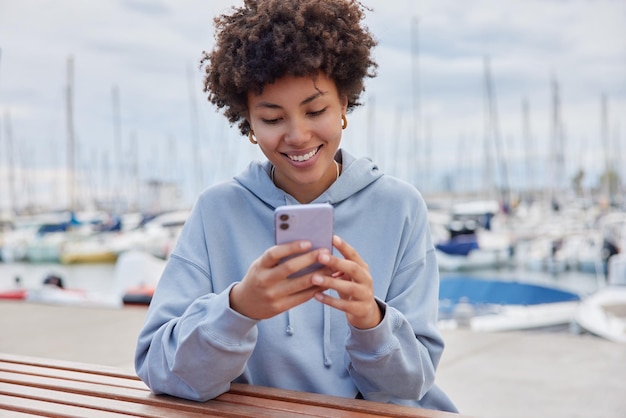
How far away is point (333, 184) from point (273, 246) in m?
0.53

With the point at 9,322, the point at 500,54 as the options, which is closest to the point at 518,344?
the point at 9,322

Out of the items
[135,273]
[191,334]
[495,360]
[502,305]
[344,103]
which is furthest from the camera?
[135,273]

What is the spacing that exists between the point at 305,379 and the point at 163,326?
1.42ft

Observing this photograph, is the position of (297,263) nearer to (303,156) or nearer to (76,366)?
(303,156)

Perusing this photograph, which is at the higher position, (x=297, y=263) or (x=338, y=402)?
(x=297, y=263)

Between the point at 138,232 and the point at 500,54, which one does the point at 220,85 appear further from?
the point at 138,232

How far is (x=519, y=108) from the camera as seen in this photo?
33219 millimetres

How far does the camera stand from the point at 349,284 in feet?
4.56

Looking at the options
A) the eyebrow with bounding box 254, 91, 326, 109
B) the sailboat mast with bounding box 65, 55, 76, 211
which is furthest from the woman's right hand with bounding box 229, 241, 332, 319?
the sailboat mast with bounding box 65, 55, 76, 211

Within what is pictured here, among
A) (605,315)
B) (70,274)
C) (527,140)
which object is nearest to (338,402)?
(605,315)

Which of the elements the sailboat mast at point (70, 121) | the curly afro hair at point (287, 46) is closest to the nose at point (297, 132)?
the curly afro hair at point (287, 46)

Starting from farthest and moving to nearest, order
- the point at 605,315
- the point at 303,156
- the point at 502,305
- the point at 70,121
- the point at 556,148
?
the point at 556,148 < the point at 70,121 < the point at 502,305 < the point at 605,315 < the point at 303,156

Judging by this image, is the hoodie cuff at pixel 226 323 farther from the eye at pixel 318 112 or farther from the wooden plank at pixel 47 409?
the eye at pixel 318 112

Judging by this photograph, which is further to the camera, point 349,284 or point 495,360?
point 495,360
